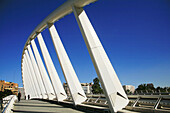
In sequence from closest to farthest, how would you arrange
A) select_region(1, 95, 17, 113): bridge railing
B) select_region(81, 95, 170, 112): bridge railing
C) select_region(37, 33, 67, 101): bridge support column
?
select_region(81, 95, 170, 112): bridge railing < select_region(1, 95, 17, 113): bridge railing < select_region(37, 33, 67, 101): bridge support column

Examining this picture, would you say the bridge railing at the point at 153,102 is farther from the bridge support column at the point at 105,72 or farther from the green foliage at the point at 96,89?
the green foliage at the point at 96,89

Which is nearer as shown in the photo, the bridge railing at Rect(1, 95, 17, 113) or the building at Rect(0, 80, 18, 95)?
the bridge railing at Rect(1, 95, 17, 113)

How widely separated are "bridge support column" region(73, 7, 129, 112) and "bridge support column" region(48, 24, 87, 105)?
3797 mm

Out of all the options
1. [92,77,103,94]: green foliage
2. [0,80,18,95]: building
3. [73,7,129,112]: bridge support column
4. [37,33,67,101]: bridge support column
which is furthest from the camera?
[0,80,18,95]: building

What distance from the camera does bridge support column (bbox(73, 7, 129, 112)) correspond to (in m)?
6.75

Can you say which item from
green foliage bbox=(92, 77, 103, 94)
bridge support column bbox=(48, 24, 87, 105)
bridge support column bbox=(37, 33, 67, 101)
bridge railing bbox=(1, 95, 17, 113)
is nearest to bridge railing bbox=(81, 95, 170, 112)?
bridge support column bbox=(48, 24, 87, 105)

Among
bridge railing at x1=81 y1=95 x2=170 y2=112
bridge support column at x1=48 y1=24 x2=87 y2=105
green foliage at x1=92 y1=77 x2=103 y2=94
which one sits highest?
green foliage at x1=92 y1=77 x2=103 y2=94

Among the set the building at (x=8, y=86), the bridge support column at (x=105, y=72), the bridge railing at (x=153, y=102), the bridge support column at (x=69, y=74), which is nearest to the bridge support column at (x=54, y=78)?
the bridge support column at (x=69, y=74)

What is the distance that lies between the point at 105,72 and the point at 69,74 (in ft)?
14.1

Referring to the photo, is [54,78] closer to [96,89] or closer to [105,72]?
[105,72]

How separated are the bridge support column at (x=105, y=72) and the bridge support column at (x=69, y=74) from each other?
150 inches

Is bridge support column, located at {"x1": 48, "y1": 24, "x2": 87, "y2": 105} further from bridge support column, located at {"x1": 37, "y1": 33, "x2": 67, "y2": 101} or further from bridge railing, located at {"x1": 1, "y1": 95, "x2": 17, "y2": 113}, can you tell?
bridge railing, located at {"x1": 1, "y1": 95, "x2": 17, "y2": 113}

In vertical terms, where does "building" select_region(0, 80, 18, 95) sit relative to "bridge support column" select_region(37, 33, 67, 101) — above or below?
above

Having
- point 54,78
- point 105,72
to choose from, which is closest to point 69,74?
point 54,78
